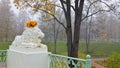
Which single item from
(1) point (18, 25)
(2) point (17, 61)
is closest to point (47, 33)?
(1) point (18, 25)

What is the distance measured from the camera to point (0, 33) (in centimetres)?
1920

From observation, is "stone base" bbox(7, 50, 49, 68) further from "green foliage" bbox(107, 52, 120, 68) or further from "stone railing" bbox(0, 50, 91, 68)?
"green foliage" bbox(107, 52, 120, 68)

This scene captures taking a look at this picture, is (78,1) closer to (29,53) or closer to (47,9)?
(47,9)

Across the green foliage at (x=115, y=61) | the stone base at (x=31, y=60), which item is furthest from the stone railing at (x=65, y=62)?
the green foliage at (x=115, y=61)

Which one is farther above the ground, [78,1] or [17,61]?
[78,1]

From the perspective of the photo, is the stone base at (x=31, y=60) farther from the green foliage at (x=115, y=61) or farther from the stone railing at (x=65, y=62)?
the green foliage at (x=115, y=61)

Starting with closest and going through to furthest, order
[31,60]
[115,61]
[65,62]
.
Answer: [65,62]
[31,60]
[115,61]

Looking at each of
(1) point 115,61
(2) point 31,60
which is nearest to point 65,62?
(2) point 31,60

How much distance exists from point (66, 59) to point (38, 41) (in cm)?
96

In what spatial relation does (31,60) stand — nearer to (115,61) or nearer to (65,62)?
(65,62)

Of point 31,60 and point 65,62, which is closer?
point 65,62

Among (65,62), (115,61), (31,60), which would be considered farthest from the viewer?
(115,61)

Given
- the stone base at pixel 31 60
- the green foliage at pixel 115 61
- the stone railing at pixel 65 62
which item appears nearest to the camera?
the stone railing at pixel 65 62

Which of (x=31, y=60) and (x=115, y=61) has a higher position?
(x=31, y=60)
